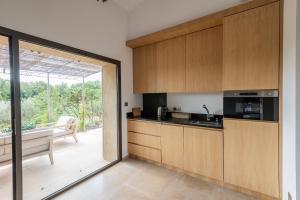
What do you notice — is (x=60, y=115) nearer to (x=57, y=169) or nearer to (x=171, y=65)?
(x=57, y=169)

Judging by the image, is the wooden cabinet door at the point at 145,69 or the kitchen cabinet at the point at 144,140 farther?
the wooden cabinet door at the point at 145,69

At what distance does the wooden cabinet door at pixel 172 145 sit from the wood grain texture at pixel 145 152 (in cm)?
13

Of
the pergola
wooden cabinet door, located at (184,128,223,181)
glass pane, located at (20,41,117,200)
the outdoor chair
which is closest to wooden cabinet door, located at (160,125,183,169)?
wooden cabinet door, located at (184,128,223,181)

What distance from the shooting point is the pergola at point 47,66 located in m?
1.71

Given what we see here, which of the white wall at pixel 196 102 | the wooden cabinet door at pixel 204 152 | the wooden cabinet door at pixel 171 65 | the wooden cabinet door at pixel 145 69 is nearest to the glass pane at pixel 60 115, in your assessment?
the wooden cabinet door at pixel 145 69

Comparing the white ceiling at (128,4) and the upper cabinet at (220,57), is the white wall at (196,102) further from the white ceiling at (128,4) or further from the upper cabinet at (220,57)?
the white ceiling at (128,4)

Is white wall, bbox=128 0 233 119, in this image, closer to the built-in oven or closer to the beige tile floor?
the built-in oven

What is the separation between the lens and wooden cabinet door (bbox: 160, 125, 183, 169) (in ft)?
8.55

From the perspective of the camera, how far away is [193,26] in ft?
7.79

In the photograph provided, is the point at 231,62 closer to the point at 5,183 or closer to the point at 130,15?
the point at 130,15

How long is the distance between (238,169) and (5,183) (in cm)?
338

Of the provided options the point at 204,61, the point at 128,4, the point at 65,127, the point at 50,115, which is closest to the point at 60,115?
the point at 50,115

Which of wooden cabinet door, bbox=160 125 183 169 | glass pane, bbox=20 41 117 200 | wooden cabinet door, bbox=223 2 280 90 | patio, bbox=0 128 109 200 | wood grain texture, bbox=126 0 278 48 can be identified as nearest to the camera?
wooden cabinet door, bbox=223 2 280 90

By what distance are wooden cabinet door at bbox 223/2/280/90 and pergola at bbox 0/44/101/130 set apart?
2529 mm
